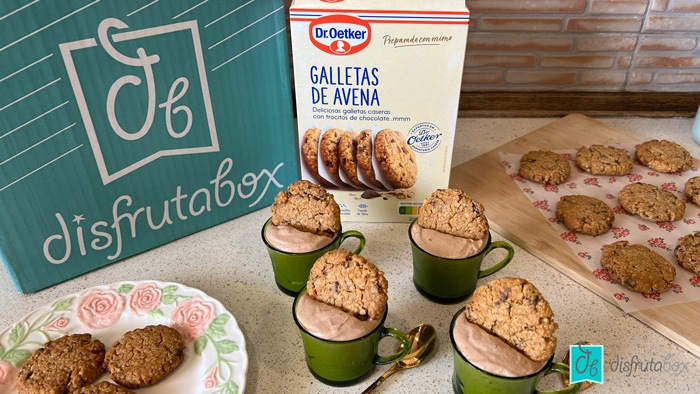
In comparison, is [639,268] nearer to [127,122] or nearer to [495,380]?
[495,380]

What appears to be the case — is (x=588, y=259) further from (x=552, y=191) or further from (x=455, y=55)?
(x=455, y=55)

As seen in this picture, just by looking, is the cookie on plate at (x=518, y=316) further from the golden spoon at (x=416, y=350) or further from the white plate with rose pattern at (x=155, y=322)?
the white plate with rose pattern at (x=155, y=322)

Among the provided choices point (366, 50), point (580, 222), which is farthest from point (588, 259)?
point (366, 50)

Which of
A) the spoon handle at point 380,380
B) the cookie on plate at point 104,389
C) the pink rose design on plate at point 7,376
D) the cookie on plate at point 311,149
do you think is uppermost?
the cookie on plate at point 311,149

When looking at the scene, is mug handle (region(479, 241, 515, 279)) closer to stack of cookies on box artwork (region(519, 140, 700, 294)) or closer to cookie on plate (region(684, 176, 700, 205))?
stack of cookies on box artwork (region(519, 140, 700, 294))

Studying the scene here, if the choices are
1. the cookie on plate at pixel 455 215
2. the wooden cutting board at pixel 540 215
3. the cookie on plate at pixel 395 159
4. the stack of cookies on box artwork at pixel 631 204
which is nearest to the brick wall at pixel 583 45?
the wooden cutting board at pixel 540 215

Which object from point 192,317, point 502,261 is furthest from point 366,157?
point 192,317

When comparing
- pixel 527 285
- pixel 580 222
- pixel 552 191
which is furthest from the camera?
pixel 552 191
